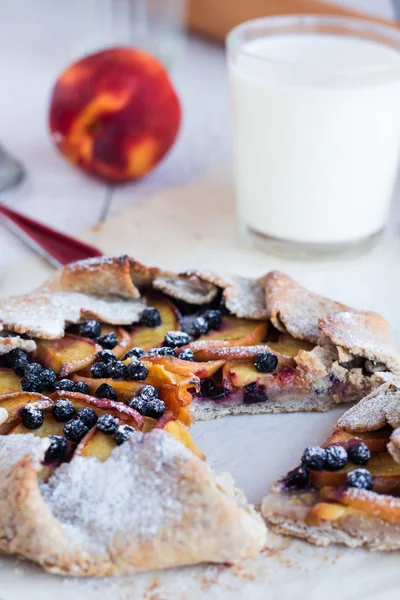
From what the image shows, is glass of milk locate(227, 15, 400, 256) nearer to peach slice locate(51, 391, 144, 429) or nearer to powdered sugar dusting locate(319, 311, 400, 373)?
powdered sugar dusting locate(319, 311, 400, 373)

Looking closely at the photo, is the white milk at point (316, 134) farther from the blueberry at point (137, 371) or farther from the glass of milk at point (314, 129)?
the blueberry at point (137, 371)

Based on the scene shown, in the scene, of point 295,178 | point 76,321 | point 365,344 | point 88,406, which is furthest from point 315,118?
point 88,406

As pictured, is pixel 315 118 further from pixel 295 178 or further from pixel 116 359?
pixel 116 359

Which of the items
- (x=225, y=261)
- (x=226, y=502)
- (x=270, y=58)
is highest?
(x=270, y=58)

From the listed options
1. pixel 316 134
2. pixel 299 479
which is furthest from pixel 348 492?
pixel 316 134

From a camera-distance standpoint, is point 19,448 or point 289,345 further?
point 289,345

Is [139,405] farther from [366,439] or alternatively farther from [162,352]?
[366,439]
